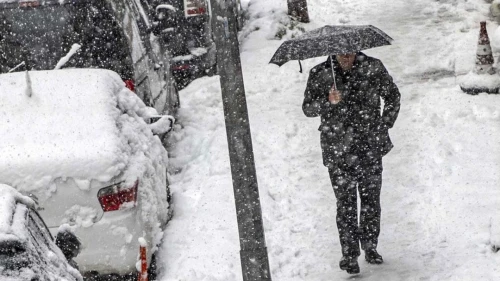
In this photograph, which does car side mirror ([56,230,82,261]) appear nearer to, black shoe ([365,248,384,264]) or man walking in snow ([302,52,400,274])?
man walking in snow ([302,52,400,274])

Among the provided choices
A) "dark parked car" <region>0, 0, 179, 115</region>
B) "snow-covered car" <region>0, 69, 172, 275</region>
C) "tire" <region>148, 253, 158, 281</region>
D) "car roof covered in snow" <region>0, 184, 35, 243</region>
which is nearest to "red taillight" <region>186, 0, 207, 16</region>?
"dark parked car" <region>0, 0, 179, 115</region>

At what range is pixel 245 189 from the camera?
5484 millimetres

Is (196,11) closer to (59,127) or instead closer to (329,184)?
(329,184)

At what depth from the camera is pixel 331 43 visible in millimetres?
6781

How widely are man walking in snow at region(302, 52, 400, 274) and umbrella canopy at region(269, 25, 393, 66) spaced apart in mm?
170

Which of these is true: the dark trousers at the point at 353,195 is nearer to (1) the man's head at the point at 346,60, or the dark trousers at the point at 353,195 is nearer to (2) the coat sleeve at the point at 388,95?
(2) the coat sleeve at the point at 388,95

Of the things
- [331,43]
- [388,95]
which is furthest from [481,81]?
[331,43]

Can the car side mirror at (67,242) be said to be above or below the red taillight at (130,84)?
above

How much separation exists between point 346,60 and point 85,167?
7.16 feet

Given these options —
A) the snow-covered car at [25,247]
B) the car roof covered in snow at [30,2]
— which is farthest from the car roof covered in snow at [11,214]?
the car roof covered in snow at [30,2]

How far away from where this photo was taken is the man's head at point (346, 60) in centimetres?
693

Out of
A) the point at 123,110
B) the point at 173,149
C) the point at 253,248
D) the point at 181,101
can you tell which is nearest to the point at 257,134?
the point at 173,149

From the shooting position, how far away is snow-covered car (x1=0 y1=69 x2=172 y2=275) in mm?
6637

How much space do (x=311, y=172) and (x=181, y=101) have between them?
3.57 metres
